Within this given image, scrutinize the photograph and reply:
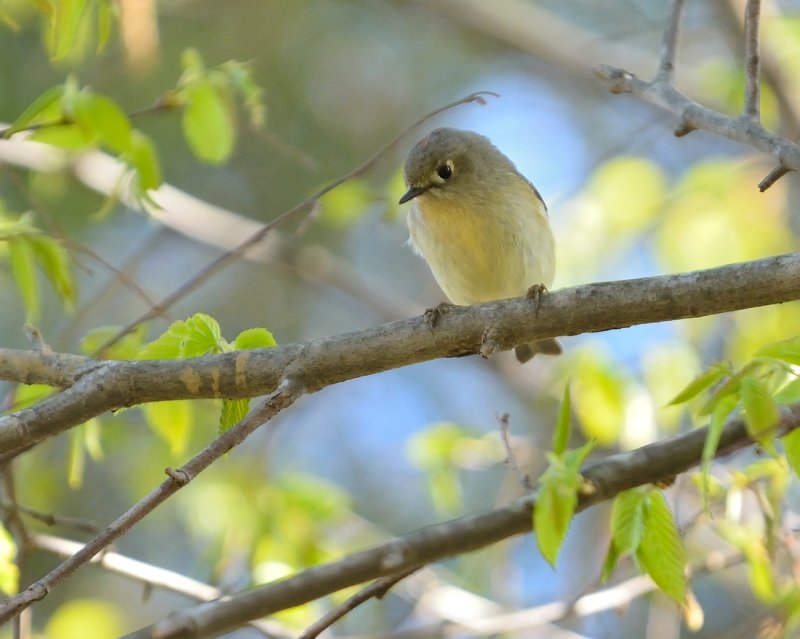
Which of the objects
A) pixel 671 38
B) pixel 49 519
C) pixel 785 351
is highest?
pixel 671 38

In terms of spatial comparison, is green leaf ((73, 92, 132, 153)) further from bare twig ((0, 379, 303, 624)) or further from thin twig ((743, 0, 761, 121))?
thin twig ((743, 0, 761, 121))

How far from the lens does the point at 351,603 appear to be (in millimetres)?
2070

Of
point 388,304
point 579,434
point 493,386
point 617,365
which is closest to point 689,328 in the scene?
point 617,365

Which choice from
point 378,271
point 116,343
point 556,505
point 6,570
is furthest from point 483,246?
point 378,271

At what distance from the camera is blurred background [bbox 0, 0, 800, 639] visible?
3.98 meters

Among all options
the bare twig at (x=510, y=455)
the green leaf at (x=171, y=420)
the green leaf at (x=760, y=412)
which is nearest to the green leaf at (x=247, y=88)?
the green leaf at (x=171, y=420)

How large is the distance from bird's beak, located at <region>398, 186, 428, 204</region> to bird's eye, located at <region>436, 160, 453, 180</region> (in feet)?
0.35

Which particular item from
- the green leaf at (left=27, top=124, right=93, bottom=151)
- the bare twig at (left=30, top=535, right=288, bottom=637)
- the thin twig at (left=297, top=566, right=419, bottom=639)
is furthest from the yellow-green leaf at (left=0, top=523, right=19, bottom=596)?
the green leaf at (left=27, top=124, right=93, bottom=151)

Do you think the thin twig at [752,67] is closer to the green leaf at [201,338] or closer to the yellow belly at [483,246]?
the green leaf at [201,338]

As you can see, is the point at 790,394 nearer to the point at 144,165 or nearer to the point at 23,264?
the point at 144,165

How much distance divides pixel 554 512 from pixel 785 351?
1.94 feet

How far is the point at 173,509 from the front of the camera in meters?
6.62

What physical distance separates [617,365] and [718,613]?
3.85m

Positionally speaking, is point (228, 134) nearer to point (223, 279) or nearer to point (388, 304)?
point (388, 304)
